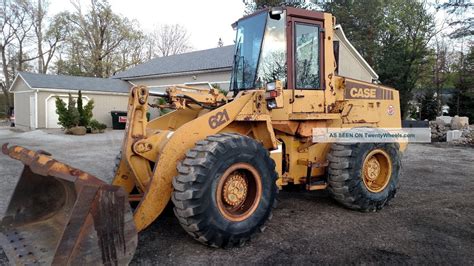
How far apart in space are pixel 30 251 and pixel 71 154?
29.4 feet

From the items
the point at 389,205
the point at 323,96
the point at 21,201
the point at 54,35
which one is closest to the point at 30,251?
the point at 21,201

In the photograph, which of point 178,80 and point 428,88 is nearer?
point 178,80

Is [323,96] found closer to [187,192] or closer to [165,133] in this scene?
[165,133]

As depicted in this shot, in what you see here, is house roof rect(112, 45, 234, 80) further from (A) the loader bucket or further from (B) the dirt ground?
(A) the loader bucket

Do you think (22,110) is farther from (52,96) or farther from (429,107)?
(429,107)

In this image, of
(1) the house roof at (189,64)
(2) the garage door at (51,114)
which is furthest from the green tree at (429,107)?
(2) the garage door at (51,114)

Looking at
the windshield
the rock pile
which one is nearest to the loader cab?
the windshield

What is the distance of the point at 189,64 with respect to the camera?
2386 cm

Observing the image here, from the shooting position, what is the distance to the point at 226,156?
3.79 metres

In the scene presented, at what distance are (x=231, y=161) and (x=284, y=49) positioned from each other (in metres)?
1.94

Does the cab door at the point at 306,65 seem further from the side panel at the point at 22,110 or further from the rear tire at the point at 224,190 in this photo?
the side panel at the point at 22,110

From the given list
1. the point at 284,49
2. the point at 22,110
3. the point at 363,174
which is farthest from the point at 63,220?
the point at 22,110

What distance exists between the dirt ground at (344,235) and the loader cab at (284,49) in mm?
1801

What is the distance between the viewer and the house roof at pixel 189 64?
21206 mm
